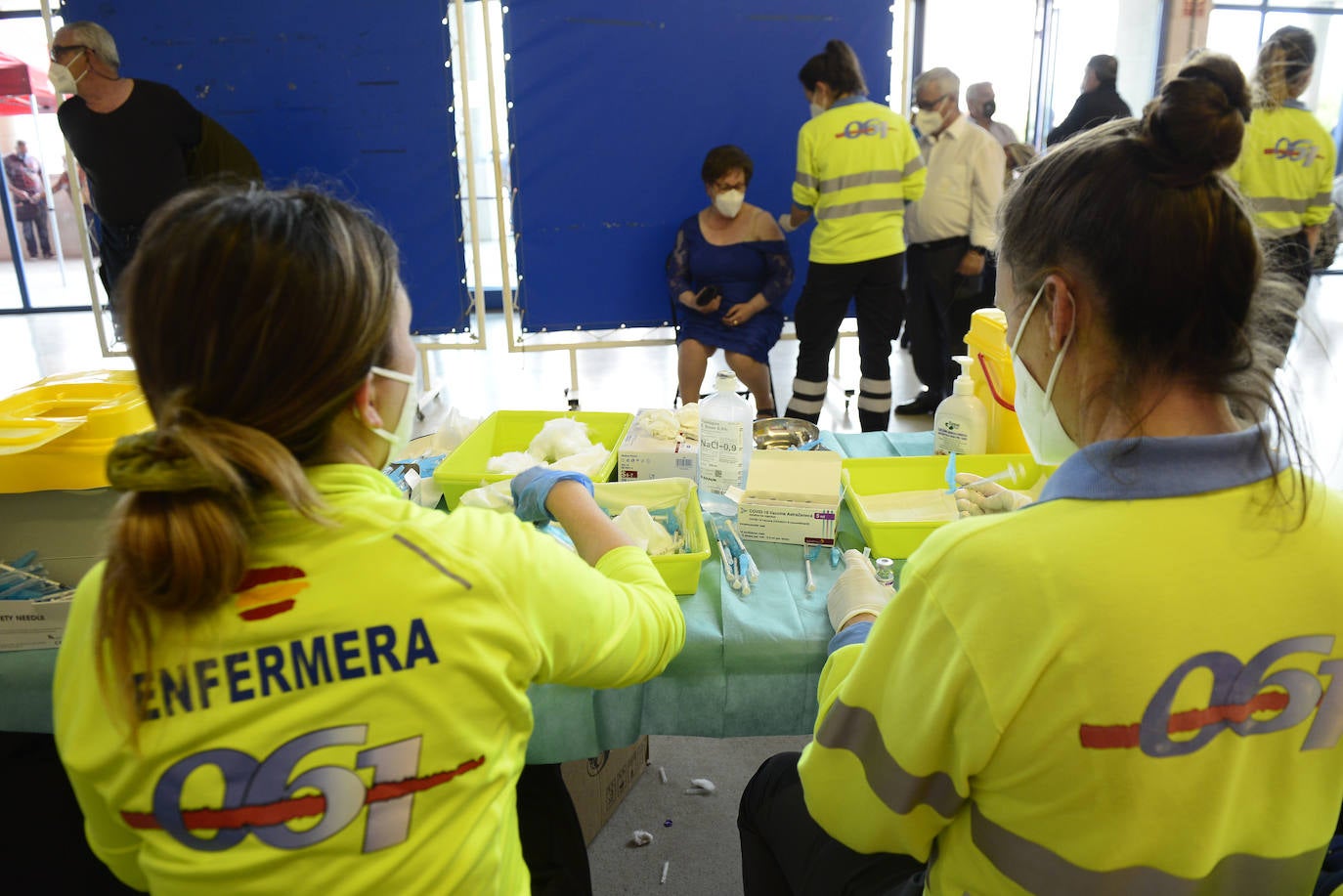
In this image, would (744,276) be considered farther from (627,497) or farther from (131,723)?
(131,723)

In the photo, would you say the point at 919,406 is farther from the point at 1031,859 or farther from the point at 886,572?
the point at 1031,859

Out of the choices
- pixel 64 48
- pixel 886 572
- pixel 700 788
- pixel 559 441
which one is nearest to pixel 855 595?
pixel 886 572

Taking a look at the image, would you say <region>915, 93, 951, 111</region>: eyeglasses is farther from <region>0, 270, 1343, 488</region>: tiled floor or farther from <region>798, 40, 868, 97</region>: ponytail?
<region>0, 270, 1343, 488</region>: tiled floor

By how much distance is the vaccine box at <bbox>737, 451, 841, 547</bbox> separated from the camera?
1.31m

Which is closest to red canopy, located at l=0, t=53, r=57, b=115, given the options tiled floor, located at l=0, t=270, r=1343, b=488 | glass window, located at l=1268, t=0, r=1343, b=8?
tiled floor, located at l=0, t=270, r=1343, b=488

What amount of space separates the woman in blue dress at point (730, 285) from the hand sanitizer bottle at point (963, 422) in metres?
2.21

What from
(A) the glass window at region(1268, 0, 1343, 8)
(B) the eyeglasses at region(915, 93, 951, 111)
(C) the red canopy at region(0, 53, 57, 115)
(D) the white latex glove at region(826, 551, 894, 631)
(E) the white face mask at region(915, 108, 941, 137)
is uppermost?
(A) the glass window at region(1268, 0, 1343, 8)

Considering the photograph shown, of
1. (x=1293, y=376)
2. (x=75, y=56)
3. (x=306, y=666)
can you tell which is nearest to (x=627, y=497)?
(x=306, y=666)

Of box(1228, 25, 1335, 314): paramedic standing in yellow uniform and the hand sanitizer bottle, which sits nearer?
the hand sanitizer bottle

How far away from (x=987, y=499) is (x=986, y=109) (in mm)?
A: 4462

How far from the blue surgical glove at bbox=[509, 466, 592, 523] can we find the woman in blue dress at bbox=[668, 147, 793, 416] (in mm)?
2554

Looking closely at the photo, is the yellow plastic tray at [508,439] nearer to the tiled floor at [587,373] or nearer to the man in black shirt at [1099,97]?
the tiled floor at [587,373]

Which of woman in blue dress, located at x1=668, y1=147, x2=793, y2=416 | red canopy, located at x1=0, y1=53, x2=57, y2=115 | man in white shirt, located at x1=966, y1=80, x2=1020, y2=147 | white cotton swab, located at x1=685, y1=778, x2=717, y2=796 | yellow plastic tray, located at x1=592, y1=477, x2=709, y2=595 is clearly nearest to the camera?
yellow plastic tray, located at x1=592, y1=477, x2=709, y2=595

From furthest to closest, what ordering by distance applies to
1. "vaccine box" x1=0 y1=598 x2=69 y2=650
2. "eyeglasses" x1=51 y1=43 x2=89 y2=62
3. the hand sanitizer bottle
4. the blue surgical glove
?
"eyeglasses" x1=51 y1=43 x2=89 y2=62 → the hand sanitizer bottle → the blue surgical glove → "vaccine box" x1=0 y1=598 x2=69 y2=650
